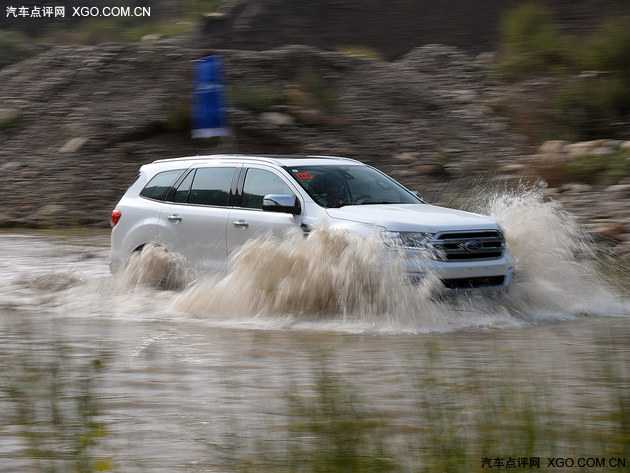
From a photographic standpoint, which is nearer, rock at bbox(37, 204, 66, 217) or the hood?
the hood

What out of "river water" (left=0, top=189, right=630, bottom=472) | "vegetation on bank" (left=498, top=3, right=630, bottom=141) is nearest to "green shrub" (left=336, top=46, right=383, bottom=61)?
"vegetation on bank" (left=498, top=3, right=630, bottom=141)

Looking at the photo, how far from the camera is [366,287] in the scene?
8.65 m

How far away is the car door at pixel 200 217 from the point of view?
10.1m

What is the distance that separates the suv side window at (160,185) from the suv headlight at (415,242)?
11.0 feet

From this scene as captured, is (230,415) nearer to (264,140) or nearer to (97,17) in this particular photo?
(264,140)

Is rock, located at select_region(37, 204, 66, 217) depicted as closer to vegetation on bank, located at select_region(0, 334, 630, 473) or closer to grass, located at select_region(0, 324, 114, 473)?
grass, located at select_region(0, 324, 114, 473)

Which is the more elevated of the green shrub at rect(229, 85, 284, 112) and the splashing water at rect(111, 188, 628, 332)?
the splashing water at rect(111, 188, 628, 332)

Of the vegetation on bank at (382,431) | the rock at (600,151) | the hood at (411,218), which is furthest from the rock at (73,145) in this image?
the vegetation on bank at (382,431)

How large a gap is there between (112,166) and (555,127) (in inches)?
431

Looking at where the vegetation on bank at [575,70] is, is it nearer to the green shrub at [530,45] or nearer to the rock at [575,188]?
the green shrub at [530,45]

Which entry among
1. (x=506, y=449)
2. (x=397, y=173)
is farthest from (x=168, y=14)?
(x=506, y=449)

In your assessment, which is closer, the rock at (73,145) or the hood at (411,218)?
the hood at (411,218)

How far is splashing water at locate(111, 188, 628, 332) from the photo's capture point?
853 centimetres

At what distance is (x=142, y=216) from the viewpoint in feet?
36.6
